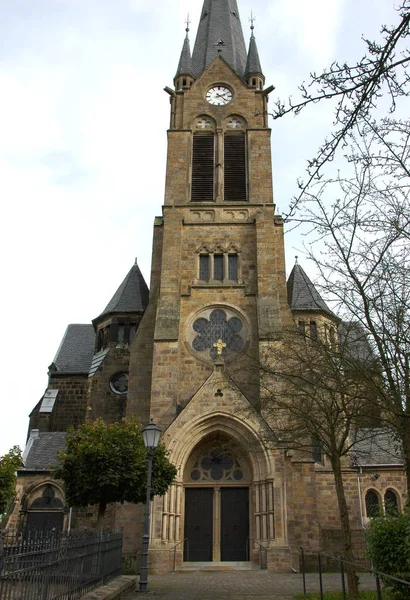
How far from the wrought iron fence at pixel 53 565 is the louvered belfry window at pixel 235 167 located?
18.9m

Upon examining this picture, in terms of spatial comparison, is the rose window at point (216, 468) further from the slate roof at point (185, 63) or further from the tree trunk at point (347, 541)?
the slate roof at point (185, 63)

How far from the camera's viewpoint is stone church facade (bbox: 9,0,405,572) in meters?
20.5

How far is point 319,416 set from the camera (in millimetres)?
14250

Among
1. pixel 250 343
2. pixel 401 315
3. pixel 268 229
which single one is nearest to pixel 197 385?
pixel 250 343

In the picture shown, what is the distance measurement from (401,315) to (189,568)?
14.4 meters

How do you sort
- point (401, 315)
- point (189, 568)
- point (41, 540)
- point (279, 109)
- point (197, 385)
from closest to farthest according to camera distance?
point (279, 109)
point (41, 540)
point (401, 315)
point (189, 568)
point (197, 385)

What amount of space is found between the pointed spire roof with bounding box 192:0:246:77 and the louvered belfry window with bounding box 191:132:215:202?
5714 millimetres

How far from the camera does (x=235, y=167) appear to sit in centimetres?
2867

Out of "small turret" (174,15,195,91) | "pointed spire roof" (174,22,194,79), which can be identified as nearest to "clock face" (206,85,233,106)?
"small turret" (174,15,195,91)

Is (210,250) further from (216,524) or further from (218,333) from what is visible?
(216,524)

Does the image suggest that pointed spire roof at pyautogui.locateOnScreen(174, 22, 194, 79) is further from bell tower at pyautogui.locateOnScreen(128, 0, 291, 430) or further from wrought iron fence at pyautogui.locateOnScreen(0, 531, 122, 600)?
wrought iron fence at pyautogui.locateOnScreen(0, 531, 122, 600)

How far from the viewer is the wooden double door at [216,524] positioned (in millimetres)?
20766

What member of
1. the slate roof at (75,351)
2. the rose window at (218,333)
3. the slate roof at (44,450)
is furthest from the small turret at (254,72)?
the slate roof at (44,450)

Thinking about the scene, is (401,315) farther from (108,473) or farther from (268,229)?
(268,229)
